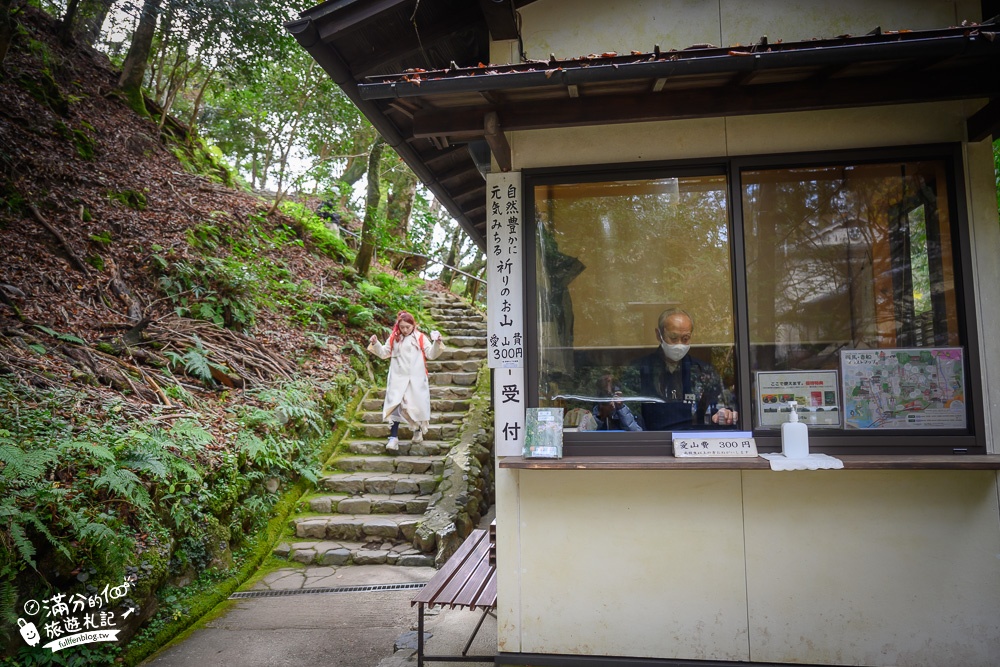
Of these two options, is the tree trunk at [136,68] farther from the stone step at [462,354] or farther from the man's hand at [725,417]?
the man's hand at [725,417]

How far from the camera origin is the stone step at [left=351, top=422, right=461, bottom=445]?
30.2ft

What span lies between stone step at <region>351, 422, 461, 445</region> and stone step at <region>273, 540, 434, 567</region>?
98.3 inches

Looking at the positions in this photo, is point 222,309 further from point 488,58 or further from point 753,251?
point 753,251

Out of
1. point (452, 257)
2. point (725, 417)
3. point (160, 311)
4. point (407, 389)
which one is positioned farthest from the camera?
point (452, 257)

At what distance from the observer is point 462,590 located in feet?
13.0

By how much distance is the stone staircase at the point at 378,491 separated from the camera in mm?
6711

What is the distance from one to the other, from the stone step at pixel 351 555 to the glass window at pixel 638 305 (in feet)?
11.9

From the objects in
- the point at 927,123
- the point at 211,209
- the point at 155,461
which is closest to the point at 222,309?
the point at 211,209

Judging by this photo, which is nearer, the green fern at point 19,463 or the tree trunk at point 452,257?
the green fern at point 19,463

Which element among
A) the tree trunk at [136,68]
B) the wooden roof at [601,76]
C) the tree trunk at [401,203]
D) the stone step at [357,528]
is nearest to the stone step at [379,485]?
the stone step at [357,528]

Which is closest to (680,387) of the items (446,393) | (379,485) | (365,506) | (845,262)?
(845,262)

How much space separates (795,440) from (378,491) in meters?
5.85

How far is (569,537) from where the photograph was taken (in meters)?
3.68

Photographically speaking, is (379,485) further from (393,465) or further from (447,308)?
(447,308)
